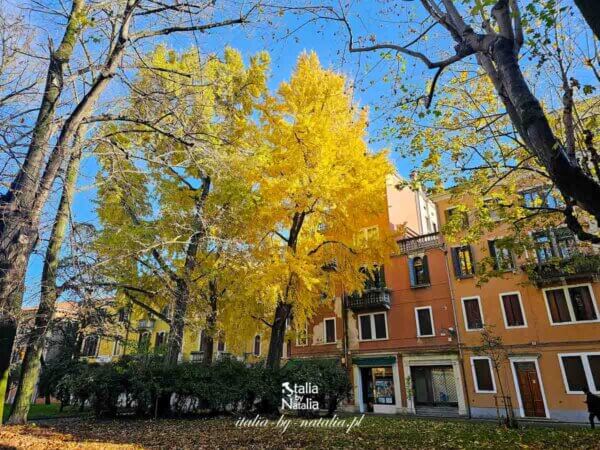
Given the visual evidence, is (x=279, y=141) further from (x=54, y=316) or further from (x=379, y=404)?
(x=379, y=404)

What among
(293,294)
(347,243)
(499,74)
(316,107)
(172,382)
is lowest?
(172,382)

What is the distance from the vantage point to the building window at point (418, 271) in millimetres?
23531

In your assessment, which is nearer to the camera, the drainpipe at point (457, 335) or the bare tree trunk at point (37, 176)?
the bare tree trunk at point (37, 176)

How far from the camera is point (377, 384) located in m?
23.6

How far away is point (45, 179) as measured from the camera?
5965 millimetres

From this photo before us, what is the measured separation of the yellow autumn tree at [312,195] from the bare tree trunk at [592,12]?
879 centimetres

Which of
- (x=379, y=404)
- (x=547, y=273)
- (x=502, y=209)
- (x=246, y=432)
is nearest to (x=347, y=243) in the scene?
(x=502, y=209)

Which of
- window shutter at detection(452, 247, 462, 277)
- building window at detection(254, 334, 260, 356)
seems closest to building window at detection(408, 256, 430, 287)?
window shutter at detection(452, 247, 462, 277)

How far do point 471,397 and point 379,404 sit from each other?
569 centimetres

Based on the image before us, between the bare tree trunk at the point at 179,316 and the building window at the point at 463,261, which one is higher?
the building window at the point at 463,261

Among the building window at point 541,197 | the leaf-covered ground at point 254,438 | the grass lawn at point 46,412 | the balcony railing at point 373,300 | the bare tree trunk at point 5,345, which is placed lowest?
the grass lawn at point 46,412

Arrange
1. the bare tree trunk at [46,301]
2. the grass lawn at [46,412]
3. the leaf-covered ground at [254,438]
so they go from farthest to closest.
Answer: the grass lawn at [46,412], the bare tree trunk at [46,301], the leaf-covered ground at [254,438]

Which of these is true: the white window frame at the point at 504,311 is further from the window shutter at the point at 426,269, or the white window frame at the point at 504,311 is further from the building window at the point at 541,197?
the building window at the point at 541,197

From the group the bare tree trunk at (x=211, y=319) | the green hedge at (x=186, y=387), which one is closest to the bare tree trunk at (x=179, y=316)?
the bare tree trunk at (x=211, y=319)
